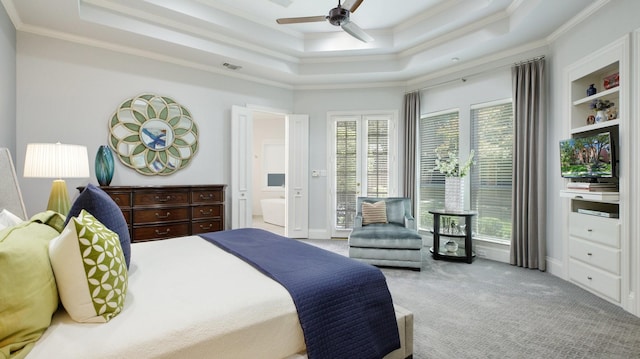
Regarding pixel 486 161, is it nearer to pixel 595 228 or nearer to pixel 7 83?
pixel 595 228

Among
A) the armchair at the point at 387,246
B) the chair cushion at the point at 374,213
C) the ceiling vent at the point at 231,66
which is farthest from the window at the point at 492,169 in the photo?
the ceiling vent at the point at 231,66

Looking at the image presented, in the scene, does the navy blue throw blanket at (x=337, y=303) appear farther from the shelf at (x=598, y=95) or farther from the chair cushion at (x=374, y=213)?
the shelf at (x=598, y=95)

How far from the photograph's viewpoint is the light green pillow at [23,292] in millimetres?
927

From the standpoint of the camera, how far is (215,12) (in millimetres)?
3754

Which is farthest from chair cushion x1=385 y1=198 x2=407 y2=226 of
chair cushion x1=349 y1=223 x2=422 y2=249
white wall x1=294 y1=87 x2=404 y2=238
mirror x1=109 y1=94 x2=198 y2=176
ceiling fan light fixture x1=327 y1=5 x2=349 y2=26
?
mirror x1=109 y1=94 x2=198 y2=176

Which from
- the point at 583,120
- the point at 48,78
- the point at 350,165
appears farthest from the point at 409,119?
the point at 48,78

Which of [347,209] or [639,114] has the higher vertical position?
[639,114]

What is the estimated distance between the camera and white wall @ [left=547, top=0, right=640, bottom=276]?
9.13 ft

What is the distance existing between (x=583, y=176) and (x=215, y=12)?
443cm

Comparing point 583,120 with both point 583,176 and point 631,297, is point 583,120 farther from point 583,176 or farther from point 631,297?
point 631,297

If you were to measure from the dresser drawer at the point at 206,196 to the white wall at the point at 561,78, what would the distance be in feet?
13.4

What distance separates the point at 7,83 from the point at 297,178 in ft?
12.3

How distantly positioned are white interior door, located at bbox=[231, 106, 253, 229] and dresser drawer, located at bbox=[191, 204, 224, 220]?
0.63 m

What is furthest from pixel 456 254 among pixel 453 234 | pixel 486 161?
pixel 486 161
